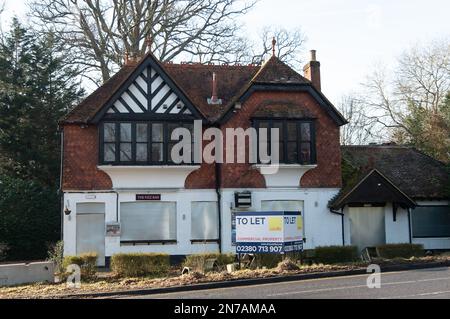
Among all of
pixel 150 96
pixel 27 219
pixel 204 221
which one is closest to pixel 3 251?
pixel 27 219

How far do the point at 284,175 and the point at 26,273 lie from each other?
1210 cm

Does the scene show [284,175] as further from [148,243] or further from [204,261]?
[204,261]

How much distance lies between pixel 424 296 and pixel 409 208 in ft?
50.2

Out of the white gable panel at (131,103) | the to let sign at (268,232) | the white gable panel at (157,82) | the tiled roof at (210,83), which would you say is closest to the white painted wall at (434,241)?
the tiled roof at (210,83)

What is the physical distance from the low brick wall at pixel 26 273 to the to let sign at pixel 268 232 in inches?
249

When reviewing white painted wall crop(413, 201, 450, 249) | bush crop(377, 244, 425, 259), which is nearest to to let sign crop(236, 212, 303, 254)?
bush crop(377, 244, 425, 259)

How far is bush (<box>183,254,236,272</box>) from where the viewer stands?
67.5 ft

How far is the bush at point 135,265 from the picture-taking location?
20.0 meters

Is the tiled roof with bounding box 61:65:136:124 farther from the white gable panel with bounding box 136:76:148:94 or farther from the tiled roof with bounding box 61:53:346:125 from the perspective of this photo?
the white gable panel with bounding box 136:76:148:94

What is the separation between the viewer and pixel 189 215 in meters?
27.0

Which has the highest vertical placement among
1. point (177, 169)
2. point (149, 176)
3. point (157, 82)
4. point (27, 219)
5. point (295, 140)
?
point (157, 82)

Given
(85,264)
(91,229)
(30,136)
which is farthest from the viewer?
(30,136)

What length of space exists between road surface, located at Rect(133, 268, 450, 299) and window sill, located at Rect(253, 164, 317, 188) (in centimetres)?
951

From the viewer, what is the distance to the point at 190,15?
3856cm
